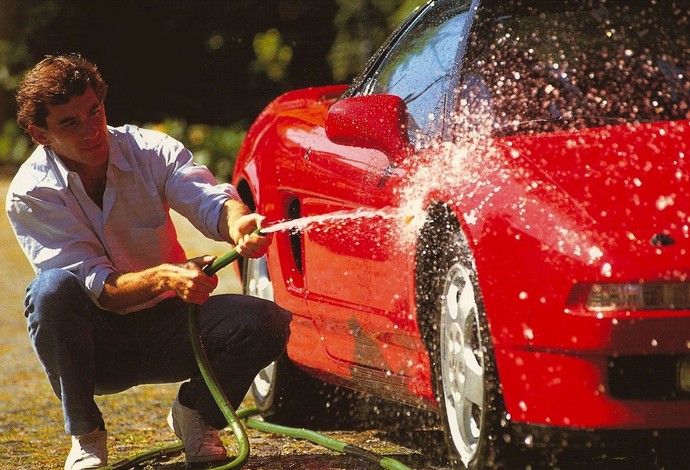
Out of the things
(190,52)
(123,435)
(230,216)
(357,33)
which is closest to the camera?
(230,216)

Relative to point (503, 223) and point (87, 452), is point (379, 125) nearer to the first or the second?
point (503, 223)

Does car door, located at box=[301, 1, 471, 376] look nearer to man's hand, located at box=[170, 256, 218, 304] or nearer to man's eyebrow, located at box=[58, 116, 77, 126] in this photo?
man's hand, located at box=[170, 256, 218, 304]

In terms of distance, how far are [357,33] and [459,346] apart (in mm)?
11309

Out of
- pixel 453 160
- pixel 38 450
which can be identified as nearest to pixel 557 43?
pixel 453 160

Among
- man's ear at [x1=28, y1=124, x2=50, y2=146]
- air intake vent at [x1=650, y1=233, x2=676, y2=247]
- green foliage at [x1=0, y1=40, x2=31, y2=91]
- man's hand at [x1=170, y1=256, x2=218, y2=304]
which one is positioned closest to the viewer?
air intake vent at [x1=650, y1=233, x2=676, y2=247]

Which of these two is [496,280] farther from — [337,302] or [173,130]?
[173,130]

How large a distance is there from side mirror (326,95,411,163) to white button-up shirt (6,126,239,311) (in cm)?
54

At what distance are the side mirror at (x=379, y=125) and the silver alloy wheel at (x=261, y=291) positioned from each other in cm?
147

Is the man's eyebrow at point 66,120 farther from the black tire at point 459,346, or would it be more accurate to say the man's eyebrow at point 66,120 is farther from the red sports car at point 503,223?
the black tire at point 459,346

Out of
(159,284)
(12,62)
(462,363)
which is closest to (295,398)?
(159,284)

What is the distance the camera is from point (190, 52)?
20797 millimetres

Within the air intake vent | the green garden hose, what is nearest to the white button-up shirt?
the green garden hose

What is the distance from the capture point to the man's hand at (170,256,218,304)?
4844 millimetres

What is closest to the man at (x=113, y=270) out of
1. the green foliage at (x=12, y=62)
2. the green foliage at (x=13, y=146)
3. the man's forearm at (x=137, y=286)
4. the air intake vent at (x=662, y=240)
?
the man's forearm at (x=137, y=286)
